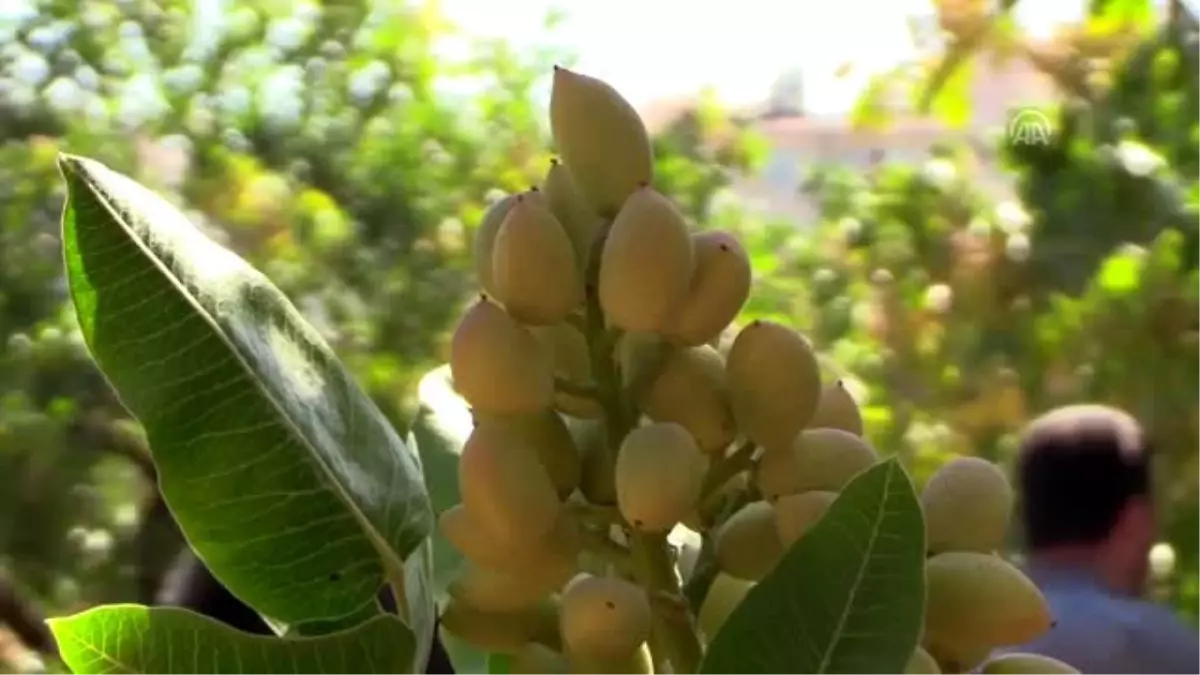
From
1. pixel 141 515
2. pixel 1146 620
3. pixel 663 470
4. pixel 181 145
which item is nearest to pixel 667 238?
pixel 663 470

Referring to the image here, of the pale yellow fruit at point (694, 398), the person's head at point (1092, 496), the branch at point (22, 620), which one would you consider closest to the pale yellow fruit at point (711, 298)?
the pale yellow fruit at point (694, 398)

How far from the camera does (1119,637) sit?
169 cm

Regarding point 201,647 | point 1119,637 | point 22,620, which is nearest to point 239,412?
point 201,647

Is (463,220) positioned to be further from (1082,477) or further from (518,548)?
(518,548)

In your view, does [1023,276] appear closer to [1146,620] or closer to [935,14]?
[935,14]

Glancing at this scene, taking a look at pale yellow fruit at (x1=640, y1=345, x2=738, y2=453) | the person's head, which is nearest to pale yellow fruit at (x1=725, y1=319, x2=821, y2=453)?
A: pale yellow fruit at (x1=640, y1=345, x2=738, y2=453)

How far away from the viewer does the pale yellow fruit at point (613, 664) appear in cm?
31

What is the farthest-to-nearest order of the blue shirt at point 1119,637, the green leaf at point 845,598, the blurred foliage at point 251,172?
the blurred foliage at point 251,172 → the blue shirt at point 1119,637 → the green leaf at point 845,598

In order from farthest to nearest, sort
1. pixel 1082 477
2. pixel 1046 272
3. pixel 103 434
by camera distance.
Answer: pixel 1046 272 → pixel 103 434 → pixel 1082 477

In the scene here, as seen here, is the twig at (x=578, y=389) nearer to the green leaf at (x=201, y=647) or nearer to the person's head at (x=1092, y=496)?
the green leaf at (x=201, y=647)

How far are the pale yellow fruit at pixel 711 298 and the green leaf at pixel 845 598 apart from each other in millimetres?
54

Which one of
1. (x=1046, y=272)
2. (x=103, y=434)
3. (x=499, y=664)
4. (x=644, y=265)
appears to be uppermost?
(x=644, y=265)

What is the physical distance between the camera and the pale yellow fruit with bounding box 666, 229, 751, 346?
1.07ft

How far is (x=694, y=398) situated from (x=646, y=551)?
31 millimetres
